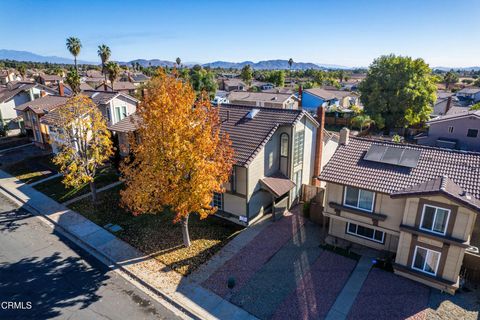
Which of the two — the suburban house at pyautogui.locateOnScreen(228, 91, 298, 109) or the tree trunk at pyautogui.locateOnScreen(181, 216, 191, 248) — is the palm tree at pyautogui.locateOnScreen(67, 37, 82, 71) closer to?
the suburban house at pyautogui.locateOnScreen(228, 91, 298, 109)

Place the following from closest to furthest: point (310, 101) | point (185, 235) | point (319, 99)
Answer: point (185, 235)
point (319, 99)
point (310, 101)

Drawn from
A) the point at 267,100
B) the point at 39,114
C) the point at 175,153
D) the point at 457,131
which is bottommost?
the point at 457,131

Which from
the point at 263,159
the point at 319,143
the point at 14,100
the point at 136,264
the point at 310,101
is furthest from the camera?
the point at 310,101

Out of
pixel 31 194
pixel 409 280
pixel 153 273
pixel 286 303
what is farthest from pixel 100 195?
pixel 409 280

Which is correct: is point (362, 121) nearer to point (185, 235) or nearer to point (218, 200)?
point (218, 200)

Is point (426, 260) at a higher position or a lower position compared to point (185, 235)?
higher

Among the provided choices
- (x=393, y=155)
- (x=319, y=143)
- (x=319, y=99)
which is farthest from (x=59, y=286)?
(x=319, y=99)

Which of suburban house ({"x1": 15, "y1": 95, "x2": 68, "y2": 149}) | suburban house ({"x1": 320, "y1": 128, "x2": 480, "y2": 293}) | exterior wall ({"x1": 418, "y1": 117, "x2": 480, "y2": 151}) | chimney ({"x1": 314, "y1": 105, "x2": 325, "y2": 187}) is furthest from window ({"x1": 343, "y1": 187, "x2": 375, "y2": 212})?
→ suburban house ({"x1": 15, "y1": 95, "x2": 68, "y2": 149})

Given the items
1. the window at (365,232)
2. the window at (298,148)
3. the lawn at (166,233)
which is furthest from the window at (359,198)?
the lawn at (166,233)
